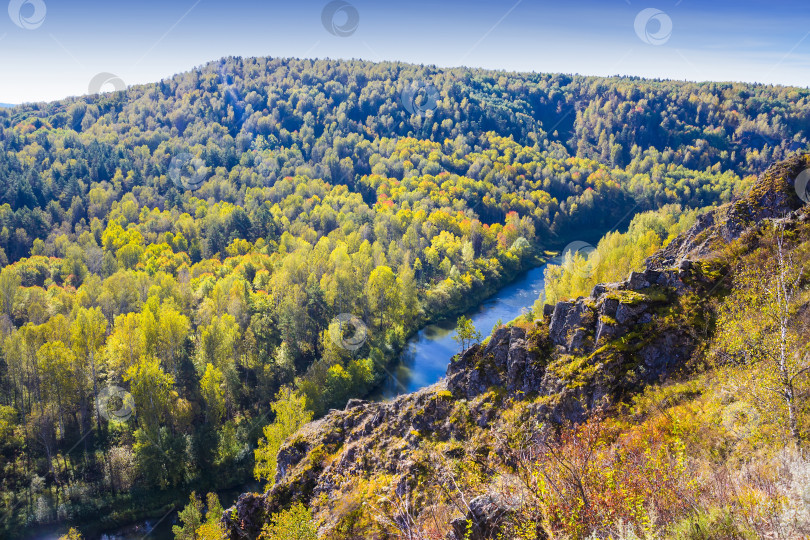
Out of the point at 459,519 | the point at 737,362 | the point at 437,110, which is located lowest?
the point at 459,519

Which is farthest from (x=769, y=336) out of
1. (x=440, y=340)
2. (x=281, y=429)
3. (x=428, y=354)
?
(x=440, y=340)

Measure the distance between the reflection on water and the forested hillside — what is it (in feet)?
8.99

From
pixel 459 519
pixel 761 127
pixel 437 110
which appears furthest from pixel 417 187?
pixel 761 127

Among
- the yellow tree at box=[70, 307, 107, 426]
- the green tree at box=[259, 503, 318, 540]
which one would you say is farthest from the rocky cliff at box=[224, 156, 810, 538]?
the yellow tree at box=[70, 307, 107, 426]

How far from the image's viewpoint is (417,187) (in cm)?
13638

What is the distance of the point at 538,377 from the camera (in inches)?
1024

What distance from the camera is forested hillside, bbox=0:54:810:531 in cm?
4609

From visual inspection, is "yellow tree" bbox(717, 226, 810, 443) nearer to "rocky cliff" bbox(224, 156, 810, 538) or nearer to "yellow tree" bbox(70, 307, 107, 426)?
"rocky cliff" bbox(224, 156, 810, 538)

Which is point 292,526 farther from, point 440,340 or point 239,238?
point 239,238

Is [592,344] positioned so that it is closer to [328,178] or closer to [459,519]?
[459,519]

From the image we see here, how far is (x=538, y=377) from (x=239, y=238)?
8866cm

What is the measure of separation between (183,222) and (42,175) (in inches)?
1648

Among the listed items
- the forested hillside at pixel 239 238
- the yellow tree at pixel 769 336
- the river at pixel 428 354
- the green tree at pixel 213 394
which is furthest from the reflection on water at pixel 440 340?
the yellow tree at pixel 769 336

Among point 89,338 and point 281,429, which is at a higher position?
point 89,338
